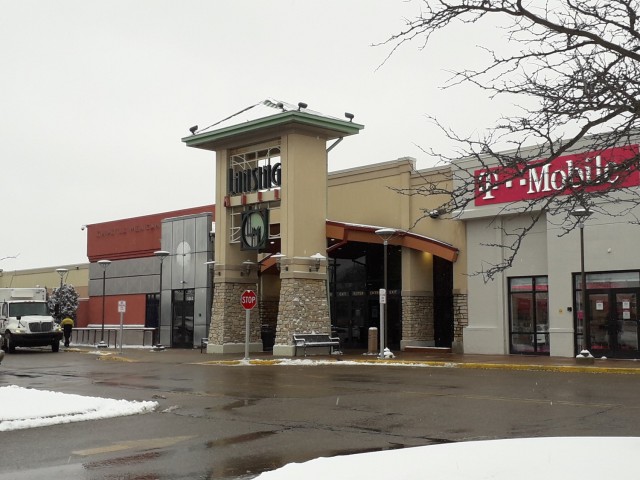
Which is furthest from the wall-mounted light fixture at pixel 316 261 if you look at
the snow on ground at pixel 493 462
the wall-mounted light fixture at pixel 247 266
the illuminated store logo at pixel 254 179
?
the snow on ground at pixel 493 462

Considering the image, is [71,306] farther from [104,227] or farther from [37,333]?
[37,333]

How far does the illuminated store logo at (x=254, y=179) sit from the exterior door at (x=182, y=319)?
26.4ft

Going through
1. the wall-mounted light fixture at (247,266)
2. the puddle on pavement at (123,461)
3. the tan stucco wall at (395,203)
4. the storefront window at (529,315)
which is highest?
the tan stucco wall at (395,203)

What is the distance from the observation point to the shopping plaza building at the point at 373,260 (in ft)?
89.0

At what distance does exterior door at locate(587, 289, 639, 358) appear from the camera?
26.2m

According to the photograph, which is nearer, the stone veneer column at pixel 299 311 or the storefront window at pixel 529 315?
the storefront window at pixel 529 315

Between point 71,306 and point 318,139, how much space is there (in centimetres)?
2679

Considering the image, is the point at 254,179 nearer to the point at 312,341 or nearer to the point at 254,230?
the point at 254,230

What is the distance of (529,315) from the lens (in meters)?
29.3

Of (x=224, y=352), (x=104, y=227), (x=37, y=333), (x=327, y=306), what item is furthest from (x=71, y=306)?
(x=327, y=306)

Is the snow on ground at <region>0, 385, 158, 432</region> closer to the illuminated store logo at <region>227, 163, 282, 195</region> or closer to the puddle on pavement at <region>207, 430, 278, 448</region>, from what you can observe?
the puddle on pavement at <region>207, 430, 278, 448</region>

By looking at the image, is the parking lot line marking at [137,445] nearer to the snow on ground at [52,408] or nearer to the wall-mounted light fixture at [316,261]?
the snow on ground at [52,408]

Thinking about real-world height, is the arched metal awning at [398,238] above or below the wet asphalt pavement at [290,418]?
above

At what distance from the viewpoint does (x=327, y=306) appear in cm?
3197
